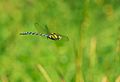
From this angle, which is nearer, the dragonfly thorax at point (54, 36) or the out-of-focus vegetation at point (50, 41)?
the dragonfly thorax at point (54, 36)

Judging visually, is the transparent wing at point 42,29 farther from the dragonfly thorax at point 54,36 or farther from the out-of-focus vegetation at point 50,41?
the out-of-focus vegetation at point 50,41

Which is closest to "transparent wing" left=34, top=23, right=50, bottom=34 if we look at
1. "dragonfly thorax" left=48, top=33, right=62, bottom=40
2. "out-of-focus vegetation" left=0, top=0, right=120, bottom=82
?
"dragonfly thorax" left=48, top=33, right=62, bottom=40

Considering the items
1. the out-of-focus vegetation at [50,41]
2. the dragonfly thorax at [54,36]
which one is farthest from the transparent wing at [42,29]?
the out-of-focus vegetation at [50,41]

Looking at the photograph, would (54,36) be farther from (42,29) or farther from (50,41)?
(50,41)

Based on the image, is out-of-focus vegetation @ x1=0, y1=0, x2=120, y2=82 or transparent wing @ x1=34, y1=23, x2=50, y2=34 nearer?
transparent wing @ x1=34, y1=23, x2=50, y2=34

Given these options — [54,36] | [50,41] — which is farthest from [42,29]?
[50,41]

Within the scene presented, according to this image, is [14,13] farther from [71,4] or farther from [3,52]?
[3,52]

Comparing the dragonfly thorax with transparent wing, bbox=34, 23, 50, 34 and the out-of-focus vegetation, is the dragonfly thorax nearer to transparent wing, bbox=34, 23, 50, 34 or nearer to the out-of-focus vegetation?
transparent wing, bbox=34, 23, 50, 34

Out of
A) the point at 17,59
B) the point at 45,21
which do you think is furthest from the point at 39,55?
the point at 45,21
